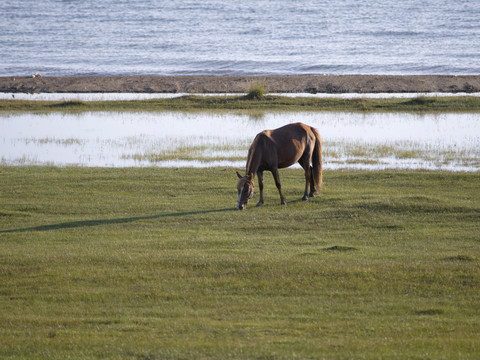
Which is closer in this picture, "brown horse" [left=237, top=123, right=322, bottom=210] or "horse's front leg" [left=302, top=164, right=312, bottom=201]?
"brown horse" [left=237, top=123, right=322, bottom=210]

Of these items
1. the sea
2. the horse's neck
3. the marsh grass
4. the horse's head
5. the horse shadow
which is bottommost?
the horse shadow

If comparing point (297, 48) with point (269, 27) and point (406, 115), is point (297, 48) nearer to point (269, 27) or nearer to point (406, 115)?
point (269, 27)

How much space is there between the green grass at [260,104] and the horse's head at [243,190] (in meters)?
21.3

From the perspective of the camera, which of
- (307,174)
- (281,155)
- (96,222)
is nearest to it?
(96,222)

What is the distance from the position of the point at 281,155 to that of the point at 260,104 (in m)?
21.5

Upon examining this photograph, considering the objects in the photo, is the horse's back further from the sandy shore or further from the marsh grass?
the sandy shore

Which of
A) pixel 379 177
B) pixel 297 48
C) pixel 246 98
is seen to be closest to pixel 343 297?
pixel 379 177

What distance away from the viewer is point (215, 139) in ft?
95.8

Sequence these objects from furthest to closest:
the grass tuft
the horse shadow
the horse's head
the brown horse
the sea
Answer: the sea, the grass tuft, the brown horse, the horse's head, the horse shadow

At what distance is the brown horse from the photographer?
16.7 meters

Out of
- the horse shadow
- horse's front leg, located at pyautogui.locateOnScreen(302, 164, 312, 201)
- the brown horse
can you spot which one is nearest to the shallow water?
the brown horse

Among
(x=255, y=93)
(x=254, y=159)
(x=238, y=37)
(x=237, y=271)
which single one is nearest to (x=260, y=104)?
(x=255, y=93)

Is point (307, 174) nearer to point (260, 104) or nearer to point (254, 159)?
point (254, 159)

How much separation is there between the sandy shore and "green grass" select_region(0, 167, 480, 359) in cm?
2663
